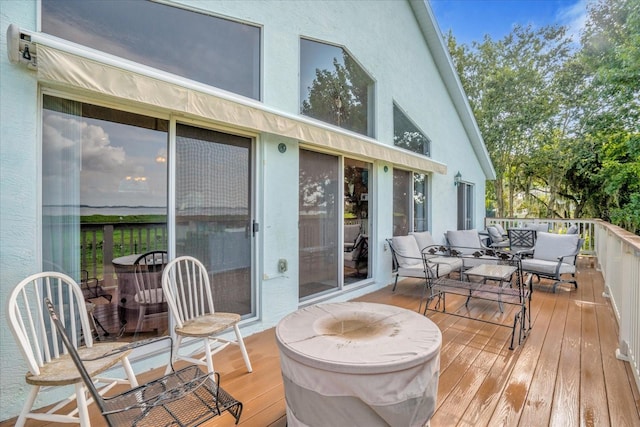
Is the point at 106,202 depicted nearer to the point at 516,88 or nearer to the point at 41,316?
the point at 41,316

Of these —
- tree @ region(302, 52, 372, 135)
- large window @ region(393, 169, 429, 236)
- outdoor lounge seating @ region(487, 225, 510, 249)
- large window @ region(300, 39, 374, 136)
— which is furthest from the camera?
outdoor lounge seating @ region(487, 225, 510, 249)

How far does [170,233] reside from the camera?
2.82m

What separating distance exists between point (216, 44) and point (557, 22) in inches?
617

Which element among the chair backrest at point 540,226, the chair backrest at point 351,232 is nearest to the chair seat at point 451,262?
the chair backrest at point 351,232

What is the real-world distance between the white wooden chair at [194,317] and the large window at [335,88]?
2490mm

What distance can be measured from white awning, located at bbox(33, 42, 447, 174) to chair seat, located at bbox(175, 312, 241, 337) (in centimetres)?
171

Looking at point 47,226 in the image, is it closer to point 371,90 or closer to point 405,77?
point 371,90

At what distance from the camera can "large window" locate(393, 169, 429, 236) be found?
607 centimetres

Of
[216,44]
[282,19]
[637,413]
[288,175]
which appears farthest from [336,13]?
[637,413]

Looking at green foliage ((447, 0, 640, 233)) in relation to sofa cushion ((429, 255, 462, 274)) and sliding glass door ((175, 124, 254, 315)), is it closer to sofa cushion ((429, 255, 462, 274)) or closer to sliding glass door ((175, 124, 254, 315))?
sofa cushion ((429, 255, 462, 274))

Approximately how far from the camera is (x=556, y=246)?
18.7ft

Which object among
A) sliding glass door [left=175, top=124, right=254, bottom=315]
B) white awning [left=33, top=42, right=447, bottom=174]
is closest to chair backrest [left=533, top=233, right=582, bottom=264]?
white awning [left=33, top=42, right=447, bottom=174]

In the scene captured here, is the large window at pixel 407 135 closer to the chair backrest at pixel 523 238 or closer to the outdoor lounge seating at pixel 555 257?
the chair backrest at pixel 523 238

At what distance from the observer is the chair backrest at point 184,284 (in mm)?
2447
